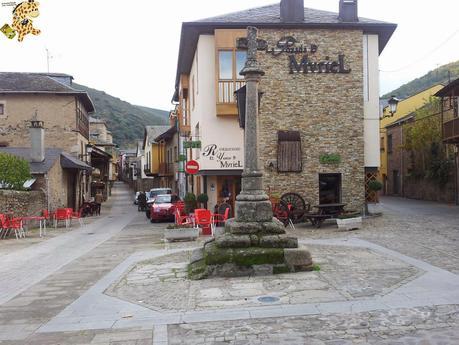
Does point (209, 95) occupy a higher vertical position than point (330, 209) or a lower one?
higher

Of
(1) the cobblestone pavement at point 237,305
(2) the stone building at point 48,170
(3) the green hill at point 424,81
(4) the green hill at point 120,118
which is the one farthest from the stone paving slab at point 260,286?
(4) the green hill at point 120,118

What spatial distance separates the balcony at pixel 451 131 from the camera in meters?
22.7

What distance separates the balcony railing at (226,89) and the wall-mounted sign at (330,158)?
4210 millimetres

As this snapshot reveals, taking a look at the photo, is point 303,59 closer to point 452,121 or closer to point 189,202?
point 189,202

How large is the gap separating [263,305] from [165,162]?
3576 centimetres

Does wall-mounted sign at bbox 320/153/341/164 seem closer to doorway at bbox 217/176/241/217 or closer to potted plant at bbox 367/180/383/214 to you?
potted plant at bbox 367/180/383/214

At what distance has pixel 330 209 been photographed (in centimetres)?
1711

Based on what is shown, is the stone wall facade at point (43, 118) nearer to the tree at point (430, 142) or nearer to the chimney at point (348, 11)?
the chimney at point (348, 11)

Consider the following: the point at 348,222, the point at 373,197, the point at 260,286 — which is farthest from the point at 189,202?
the point at 260,286

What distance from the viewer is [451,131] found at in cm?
2330

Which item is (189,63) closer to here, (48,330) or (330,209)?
(330,209)

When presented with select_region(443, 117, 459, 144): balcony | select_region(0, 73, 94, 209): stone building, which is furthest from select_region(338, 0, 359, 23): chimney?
select_region(0, 73, 94, 209): stone building

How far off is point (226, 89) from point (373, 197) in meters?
7.69

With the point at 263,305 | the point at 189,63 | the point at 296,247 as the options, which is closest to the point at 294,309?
the point at 263,305
